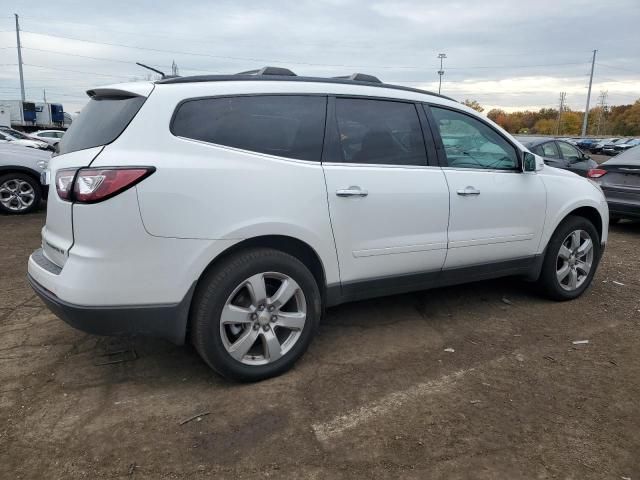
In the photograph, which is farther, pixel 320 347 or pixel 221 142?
pixel 320 347

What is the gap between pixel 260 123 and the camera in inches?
124

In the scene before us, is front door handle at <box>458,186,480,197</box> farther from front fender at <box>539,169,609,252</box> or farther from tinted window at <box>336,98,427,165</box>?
front fender at <box>539,169,609,252</box>

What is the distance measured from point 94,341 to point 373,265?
200cm

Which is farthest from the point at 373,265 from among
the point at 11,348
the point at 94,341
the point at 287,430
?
the point at 11,348

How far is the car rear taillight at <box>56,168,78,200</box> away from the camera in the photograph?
2717 mm

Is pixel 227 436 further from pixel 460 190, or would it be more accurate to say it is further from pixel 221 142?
pixel 460 190

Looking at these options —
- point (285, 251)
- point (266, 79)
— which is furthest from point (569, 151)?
point (285, 251)

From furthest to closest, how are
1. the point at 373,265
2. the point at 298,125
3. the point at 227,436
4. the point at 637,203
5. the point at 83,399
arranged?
the point at 637,203
the point at 373,265
the point at 298,125
the point at 83,399
the point at 227,436

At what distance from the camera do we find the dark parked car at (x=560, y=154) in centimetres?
1088

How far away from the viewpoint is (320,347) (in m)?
3.69

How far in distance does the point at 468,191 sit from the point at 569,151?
30.1 feet

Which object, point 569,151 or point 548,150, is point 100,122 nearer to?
point 548,150

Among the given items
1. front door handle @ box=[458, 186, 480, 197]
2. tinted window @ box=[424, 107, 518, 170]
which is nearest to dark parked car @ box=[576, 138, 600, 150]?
tinted window @ box=[424, 107, 518, 170]

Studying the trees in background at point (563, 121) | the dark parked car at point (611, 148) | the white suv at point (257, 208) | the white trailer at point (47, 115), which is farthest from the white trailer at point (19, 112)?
the trees in background at point (563, 121)
